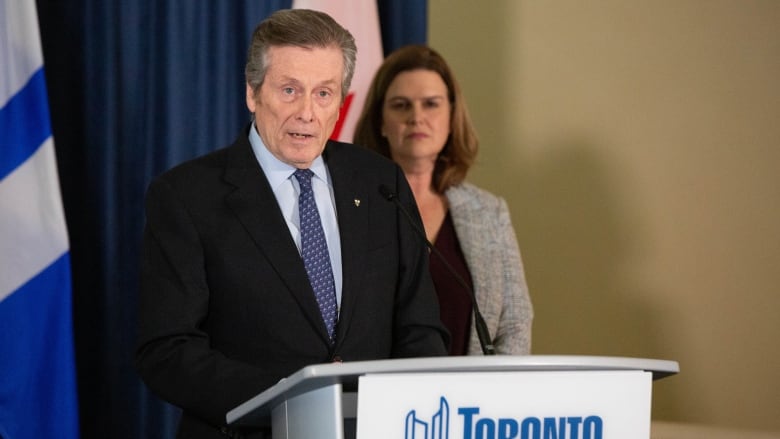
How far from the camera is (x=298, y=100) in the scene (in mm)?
2045

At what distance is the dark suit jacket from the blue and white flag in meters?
0.78

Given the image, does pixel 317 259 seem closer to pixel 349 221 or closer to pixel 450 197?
pixel 349 221

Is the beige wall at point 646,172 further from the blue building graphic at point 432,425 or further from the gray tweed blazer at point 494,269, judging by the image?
the blue building graphic at point 432,425

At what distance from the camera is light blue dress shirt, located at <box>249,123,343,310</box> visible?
2.03 metres

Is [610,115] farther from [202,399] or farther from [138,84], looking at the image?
[202,399]

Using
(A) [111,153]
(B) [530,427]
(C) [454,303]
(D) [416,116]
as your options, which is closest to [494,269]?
(C) [454,303]

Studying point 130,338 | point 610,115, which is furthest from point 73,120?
point 610,115

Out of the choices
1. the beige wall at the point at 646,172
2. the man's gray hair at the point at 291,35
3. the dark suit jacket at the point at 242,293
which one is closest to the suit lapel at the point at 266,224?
the dark suit jacket at the point at 242,293

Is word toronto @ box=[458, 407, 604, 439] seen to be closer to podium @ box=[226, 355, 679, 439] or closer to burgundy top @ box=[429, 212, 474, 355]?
podium @ box=[226, 355, 679, 439]

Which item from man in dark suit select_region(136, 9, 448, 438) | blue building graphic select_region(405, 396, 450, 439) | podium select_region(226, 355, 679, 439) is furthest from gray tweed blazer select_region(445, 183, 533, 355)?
blue building graphic select_region(405, 396, 450, 439)

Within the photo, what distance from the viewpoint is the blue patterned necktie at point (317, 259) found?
1970 millimetres

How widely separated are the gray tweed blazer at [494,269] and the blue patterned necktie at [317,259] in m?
1.19

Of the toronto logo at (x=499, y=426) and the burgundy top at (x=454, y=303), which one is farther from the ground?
the burgundy top at (x=454, y=303)

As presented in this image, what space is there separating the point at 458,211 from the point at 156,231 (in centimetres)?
149
